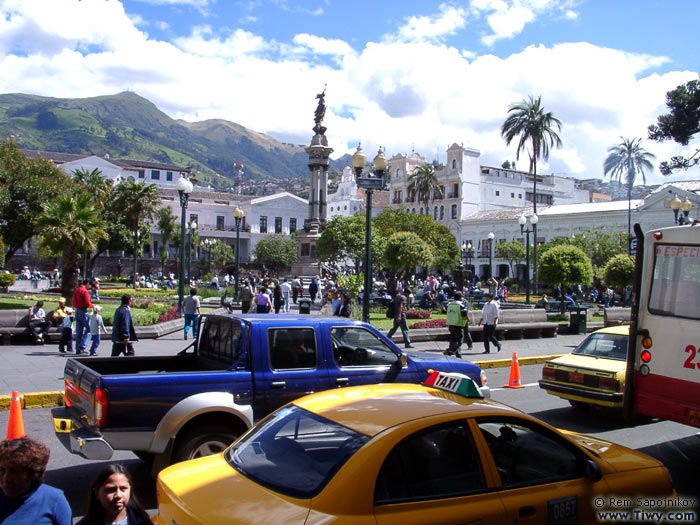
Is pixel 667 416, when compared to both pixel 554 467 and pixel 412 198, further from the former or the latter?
pixel 412 198


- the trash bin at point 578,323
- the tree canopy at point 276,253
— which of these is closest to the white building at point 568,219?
the tree canopy at point 276,253

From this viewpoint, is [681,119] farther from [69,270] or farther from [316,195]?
[316,195]

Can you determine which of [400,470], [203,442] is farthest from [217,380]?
[400,470]

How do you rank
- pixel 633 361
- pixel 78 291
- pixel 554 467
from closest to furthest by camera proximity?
pixel 554 467
pixel 633 361
pixel 78 291

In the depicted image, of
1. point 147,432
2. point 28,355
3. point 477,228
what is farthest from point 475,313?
point 477,228

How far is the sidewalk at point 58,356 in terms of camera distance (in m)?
10.1

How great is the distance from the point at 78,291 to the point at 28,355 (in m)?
2.22

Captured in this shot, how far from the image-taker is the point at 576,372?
9.22 metres

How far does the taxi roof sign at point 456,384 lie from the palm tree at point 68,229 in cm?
2002

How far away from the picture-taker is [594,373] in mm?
9000

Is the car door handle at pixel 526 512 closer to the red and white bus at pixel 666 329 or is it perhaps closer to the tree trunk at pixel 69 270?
the red and white bus at pixel 666 329

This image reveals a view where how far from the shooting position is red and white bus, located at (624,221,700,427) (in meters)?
6.34

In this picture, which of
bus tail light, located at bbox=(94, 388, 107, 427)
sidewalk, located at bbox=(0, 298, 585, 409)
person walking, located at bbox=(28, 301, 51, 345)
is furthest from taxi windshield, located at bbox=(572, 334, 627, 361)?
person walking, located at bbox=(28, 301, 51, 345)

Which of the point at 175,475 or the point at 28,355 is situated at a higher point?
the point at 175,475
